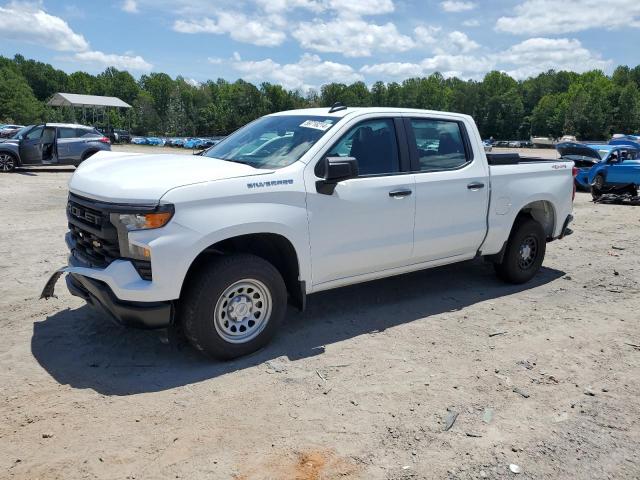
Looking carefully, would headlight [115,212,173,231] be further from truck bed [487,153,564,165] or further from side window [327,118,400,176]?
truck bed [487,153,564,165]

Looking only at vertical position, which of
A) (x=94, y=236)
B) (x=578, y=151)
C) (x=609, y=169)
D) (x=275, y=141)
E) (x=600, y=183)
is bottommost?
(x=600, y=183)

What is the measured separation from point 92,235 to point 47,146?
1697 centimetres

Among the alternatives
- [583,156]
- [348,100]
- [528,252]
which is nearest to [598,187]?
[583,156]

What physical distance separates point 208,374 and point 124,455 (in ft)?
3.41

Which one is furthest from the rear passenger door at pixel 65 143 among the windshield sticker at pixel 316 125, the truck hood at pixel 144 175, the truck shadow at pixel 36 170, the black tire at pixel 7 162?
the windshield sticker at pixel 316 125

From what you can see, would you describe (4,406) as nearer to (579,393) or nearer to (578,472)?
(578,472)

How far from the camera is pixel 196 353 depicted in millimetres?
4477

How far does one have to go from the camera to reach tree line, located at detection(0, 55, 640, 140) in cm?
9844

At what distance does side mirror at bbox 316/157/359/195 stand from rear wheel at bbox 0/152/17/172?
17623 millimetres

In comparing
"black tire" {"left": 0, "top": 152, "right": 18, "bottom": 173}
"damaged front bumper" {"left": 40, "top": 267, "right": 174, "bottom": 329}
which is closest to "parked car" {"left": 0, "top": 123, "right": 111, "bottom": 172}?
"black tire" {"left": 0, "top": 152, "right": 18, "bottom": 173}

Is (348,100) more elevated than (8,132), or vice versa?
(348,100)

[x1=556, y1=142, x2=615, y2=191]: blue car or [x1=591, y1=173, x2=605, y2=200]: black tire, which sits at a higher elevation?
[x1=556, y1=142, x2=615, y2=191]: blue car

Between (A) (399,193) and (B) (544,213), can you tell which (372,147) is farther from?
(B) (544,213)

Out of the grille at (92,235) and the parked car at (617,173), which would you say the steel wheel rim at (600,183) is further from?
the grille at (92,235)
